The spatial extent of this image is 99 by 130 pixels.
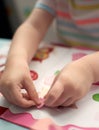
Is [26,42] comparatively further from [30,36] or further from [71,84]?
[71,84]

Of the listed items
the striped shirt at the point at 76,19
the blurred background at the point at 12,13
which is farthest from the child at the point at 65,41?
the blurred background at the point at 12,13

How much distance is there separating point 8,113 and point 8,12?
2.82 ft

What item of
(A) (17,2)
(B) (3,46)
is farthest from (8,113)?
(A) (17,2)

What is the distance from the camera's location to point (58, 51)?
611 millimetres

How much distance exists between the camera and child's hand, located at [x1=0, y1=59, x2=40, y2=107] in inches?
16.9

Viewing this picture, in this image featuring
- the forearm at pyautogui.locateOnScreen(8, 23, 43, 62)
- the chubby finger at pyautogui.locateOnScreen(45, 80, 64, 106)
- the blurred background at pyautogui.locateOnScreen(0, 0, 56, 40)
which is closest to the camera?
the chubby finger at pyautogui.locateOnScreen(45, 80, 64, 106)

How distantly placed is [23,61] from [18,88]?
80 millimetres

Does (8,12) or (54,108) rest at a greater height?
(54,108)

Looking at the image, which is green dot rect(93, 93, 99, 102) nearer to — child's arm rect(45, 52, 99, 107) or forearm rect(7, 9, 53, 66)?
child's arm rect(45, 52, 99, 107)

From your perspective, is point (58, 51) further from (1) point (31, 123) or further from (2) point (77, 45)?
(1) point (31, 123)

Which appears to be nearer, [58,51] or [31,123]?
[31,123]

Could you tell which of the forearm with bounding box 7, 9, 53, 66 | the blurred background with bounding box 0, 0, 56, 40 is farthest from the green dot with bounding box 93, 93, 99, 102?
the blurred background with bounding box 0, 0, 56, 40

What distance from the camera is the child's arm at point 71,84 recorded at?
40 centimetres

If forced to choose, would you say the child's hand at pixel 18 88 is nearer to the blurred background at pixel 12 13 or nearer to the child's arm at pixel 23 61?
the child's arm at pixel 23 61
